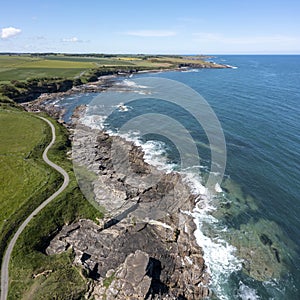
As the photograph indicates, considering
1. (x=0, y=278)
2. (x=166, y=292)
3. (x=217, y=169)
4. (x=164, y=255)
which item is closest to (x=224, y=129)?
(x=217, y=169)

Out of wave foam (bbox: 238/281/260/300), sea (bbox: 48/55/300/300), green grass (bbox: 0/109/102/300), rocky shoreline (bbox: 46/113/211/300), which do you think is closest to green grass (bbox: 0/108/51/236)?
green grass (bbox: 0/109/102/300)

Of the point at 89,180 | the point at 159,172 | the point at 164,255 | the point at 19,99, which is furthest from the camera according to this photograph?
the point at 19,99

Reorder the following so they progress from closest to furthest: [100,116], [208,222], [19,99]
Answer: [208,222]
[100,116]
[19,99]

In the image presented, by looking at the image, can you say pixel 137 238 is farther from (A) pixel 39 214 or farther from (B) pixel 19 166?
(B) pixel 19 166

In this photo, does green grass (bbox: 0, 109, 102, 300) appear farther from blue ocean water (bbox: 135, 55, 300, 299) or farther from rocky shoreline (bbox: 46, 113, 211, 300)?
blue ocean water (bbox: 135, 55, 300, 299)

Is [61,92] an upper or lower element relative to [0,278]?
lower

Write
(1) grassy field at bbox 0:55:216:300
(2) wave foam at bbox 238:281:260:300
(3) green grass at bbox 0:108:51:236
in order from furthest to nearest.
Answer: (3) green grass at bbox 0:108:51:236 < (2) wave foam at bbox 238:281:260:300 < (1) grassy field at bbox 0:55:216:300

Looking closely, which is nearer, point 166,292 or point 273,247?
point 166,292

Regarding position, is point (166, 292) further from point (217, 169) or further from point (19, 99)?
point (19, 99)
